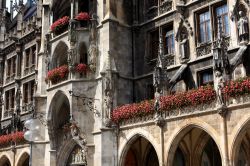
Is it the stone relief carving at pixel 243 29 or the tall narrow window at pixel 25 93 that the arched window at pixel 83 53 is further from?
the stone relief carving at pixel 243 29

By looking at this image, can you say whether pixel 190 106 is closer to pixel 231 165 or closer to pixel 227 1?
pixel 231 165

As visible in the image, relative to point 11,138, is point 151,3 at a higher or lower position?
higher

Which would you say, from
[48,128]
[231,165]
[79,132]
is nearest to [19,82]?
[48,128]

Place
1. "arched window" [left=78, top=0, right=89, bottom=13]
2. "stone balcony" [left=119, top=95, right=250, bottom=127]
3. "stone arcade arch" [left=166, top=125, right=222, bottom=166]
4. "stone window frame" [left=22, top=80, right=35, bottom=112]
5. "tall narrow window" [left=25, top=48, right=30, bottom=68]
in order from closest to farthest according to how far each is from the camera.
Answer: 1. "stone balcony" [left=119, top=95, right=250, bottom=127]
2. "stone arcade arch" [left=166, top=125, right=222, bottom=166]
3. "arched window" [left=78, top=0, right=89, bottom=13]
4. "stone window frame" [left=22, top=80, right=35, bottom=112]
5. "tall narrow window" [left=25, top=48, right=30, bottom=68]

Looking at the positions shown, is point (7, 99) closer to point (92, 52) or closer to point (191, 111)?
point (92, 52)

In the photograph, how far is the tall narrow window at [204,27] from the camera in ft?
76.4

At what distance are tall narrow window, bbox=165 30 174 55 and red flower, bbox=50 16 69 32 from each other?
698 centimetres

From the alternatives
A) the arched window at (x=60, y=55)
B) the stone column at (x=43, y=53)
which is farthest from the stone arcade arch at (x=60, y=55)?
the stone column at (x=43, y=53)

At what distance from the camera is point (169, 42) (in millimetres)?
25578

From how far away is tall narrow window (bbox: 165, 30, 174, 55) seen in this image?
25.3 m

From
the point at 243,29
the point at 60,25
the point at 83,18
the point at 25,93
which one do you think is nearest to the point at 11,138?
the point at 25,93

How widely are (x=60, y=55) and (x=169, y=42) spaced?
8018mm

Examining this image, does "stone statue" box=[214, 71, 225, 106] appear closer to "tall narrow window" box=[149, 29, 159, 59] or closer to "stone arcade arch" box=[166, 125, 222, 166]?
"stone arcade arch" box=[166, 125, 222, 166]

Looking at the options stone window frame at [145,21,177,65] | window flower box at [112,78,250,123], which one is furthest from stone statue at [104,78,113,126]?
stone window frame at [145,21,177,65]
